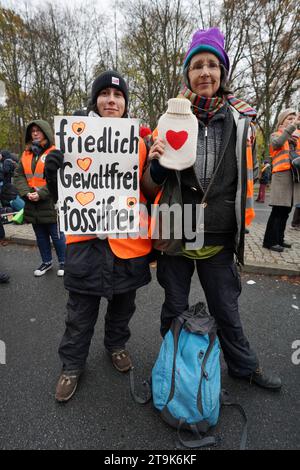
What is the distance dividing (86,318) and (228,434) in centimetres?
112

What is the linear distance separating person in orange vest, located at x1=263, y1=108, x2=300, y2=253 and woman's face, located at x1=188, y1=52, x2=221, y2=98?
113 inches

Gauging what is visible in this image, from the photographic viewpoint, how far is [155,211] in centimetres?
165

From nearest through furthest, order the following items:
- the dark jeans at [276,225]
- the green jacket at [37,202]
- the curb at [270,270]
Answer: the green jacket at [37,202], the curb at [270,270], the dark jeans at [276,225]

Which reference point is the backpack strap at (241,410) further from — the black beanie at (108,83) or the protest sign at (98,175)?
the black beanie at (108,83)

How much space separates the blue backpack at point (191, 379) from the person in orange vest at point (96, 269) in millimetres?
457

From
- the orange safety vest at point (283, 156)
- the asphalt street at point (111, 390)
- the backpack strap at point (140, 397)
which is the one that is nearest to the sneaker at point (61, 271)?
the asphalt street at point (111, 390)

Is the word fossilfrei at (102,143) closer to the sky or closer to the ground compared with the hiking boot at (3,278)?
closer to the sky

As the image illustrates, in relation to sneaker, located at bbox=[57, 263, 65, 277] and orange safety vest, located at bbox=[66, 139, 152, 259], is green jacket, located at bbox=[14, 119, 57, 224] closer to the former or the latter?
sneaker, located at bbox=[57, 263, 65, 277]

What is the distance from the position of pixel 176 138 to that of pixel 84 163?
0.58 metres

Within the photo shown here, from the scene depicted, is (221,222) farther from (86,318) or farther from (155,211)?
(86,318)

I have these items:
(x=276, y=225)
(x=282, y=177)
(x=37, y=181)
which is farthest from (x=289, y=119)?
(x=37, y=181)

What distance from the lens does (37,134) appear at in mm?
3311

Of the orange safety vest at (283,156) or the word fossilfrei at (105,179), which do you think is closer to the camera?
the word fossilfrei at (105,179)

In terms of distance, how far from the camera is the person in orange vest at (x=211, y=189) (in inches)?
59.2
